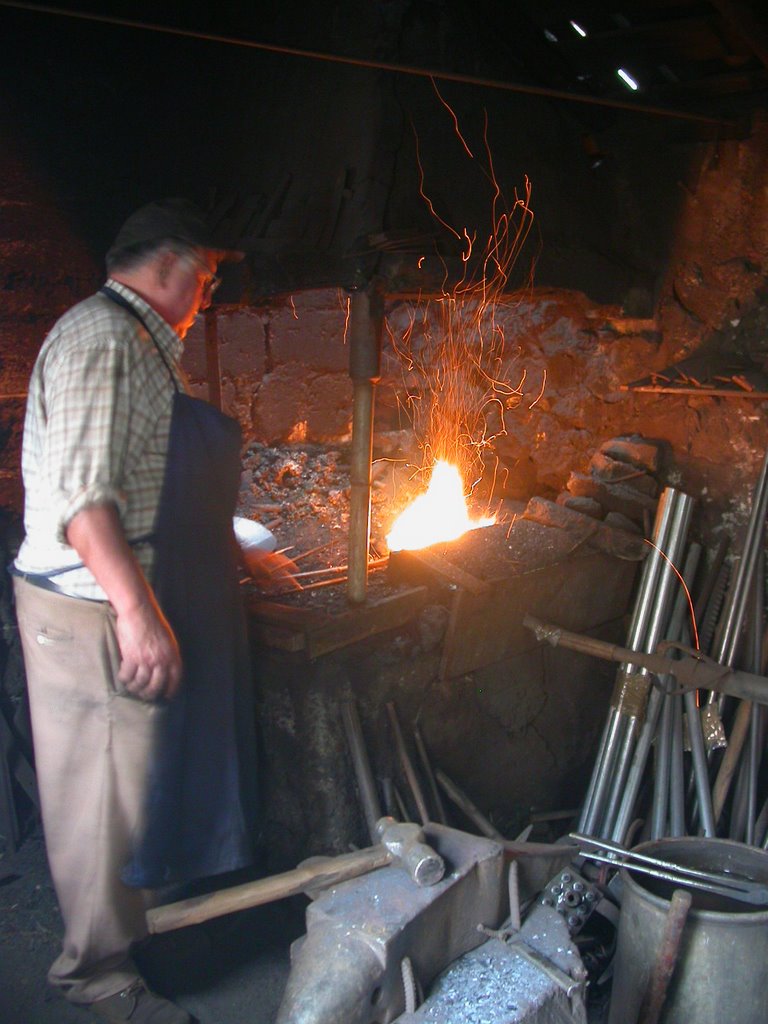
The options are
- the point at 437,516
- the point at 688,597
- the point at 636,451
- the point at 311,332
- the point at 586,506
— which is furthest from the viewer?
the point at 311,332

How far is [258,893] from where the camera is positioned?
2375 mm

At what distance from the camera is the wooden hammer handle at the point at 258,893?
2354 mm

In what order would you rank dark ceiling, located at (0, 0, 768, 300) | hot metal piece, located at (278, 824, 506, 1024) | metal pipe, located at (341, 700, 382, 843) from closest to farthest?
hot metal piece, located at (278, 824, 506, 1024), dark ceiling, located at (0, 0, 768, 300), metal pipe, located at (341, 700, 382, 843)

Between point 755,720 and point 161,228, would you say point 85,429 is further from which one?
point 755,720

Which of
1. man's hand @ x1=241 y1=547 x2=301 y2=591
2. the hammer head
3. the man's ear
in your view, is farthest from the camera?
man's hand @ x1=241 y1=547 x2=301 y2=591

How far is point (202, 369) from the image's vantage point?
492 centimetres

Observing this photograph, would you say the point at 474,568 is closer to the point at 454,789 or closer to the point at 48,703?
the point at 454,789

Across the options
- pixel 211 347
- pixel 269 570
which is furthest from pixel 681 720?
pixel 211 347

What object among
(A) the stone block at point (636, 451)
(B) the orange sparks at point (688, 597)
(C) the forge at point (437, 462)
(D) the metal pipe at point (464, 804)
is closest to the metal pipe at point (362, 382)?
(C) the forge at point (437, 462)

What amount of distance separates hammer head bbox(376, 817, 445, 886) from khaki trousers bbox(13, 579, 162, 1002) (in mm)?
725

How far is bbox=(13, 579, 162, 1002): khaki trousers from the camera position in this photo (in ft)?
7.72

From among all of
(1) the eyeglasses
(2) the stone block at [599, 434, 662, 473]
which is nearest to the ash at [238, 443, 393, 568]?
(2) the stone block at [599, 434, 662, 473]

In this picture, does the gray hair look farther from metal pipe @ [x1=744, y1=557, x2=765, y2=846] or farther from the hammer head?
metal pipe @ [x1=744, y1=557, x2=765, y2=846]

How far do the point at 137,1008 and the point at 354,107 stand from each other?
2.98 m
